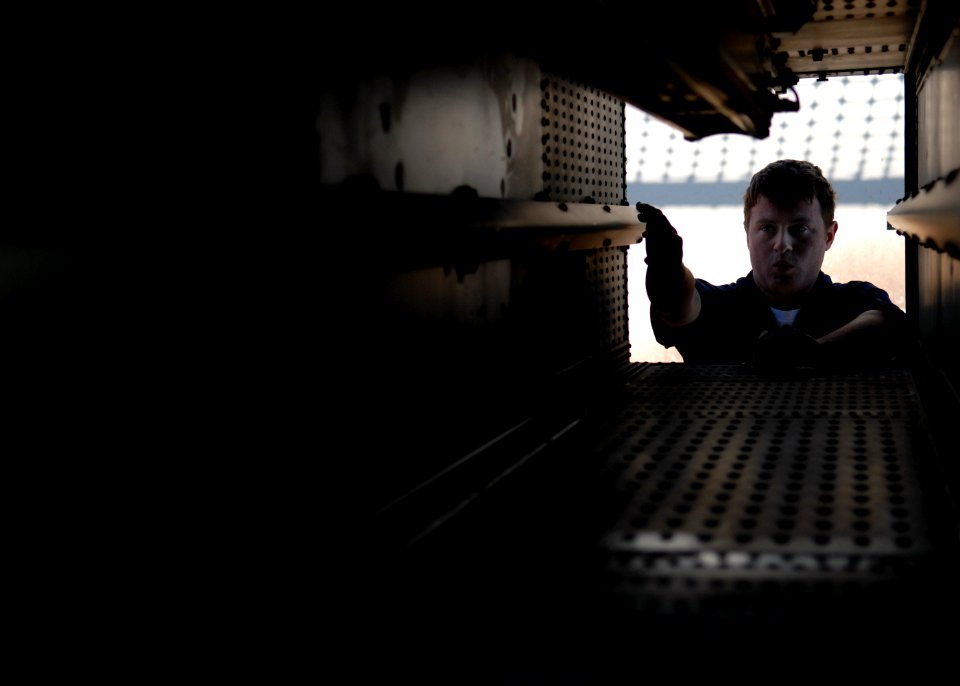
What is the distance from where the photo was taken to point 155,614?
93 cm

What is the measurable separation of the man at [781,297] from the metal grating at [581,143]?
1.34 feet

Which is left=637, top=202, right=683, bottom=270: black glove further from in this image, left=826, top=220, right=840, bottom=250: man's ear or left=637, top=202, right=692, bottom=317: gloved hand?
left=826, top=220, right=840, bottom=250: man's ear

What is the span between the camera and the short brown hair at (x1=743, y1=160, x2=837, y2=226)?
3.04 metres

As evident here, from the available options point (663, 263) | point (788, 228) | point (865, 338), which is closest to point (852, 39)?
point (788, 228)

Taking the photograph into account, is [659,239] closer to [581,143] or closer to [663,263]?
[663,263]

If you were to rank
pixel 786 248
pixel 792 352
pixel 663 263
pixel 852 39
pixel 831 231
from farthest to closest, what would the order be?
pixel 831 231
pixel 786 248
pixel 852 39
pixel 792 352
pixel 663 263

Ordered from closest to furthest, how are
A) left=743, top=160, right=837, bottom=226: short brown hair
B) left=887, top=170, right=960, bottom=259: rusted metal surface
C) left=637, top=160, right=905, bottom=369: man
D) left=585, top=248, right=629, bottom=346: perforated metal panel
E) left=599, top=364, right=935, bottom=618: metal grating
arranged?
left=599, top=364, right=935, bottom=618: metal grating < left=887, top=170, right=960, bottom=259: rusted metal surface < left=585, top=248, right=629, bottom=346: perforated metal panel < left=637, top=160, right=905, bottom=369: man < left=743, top=160, right=837, bottom=226: short brown hair

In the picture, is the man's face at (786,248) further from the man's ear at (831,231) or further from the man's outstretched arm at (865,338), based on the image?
the man's outstretched arm at (865,338)

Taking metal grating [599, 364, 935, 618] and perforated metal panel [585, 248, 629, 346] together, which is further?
perforated metal panel [585, 248, 629, 346]

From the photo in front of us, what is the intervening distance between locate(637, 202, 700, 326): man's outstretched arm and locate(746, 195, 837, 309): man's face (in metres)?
0.26

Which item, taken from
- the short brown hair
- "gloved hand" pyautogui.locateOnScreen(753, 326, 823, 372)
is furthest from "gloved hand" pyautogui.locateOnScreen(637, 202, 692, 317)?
the short brown hair

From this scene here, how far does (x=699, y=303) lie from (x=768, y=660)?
219 cm

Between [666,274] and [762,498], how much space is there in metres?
1.19

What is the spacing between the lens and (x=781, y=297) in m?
3.12
